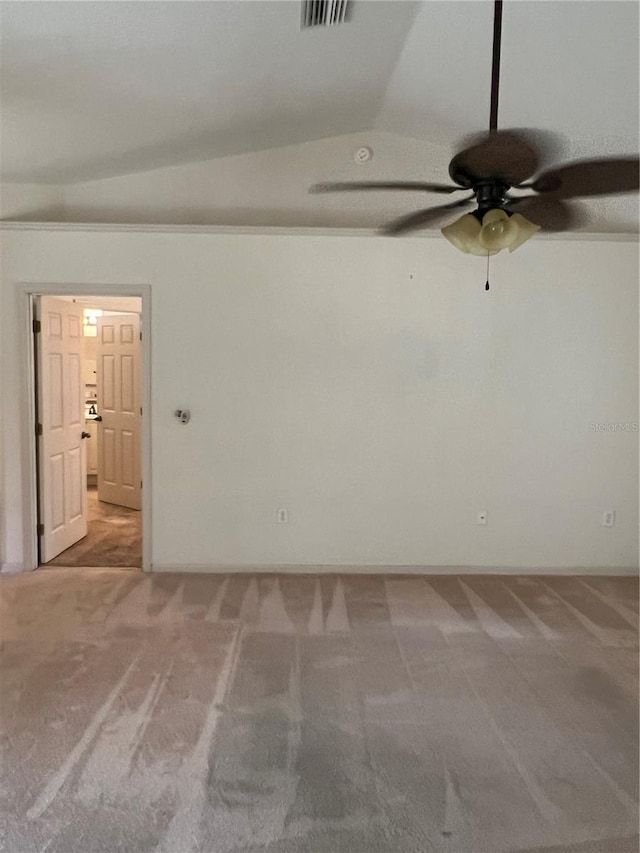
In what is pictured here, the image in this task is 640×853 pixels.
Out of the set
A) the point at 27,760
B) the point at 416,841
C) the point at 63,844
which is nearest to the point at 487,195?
the point at 416,841

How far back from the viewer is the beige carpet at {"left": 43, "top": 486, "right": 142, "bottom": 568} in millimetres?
4695

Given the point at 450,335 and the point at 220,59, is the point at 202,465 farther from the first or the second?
the point at 220,59

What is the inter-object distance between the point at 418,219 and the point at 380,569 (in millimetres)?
2895

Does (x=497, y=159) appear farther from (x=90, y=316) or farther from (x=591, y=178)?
(x=90, y=316)

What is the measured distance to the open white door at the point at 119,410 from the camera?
20.5 ft

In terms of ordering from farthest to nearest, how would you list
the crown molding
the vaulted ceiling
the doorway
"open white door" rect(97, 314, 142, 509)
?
"open white door" rect(97, 314, 142, 509), the doorway, the crown molding, the vaulted ceiling

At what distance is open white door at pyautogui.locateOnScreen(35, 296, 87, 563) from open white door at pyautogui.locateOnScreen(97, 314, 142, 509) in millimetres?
1041

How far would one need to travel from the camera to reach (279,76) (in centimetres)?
334

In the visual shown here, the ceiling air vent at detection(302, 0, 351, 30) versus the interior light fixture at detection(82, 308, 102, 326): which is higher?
the ceiling air vent at detection(302, 0, 351, 30)

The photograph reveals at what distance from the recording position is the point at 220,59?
10.0 feet

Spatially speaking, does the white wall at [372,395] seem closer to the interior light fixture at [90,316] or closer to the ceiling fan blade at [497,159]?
the ceiling fan blade at [497,159]

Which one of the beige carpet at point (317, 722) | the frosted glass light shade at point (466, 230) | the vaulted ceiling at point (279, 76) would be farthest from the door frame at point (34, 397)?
the frosted glass light shade at point (466, 230)

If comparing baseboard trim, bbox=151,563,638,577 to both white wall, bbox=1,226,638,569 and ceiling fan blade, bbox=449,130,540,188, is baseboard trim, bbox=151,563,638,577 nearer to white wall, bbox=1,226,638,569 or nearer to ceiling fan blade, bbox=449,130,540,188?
white wall, bbox=1,226,638,569

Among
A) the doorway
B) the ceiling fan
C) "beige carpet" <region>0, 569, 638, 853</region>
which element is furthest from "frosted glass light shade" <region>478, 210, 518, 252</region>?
the doorway
